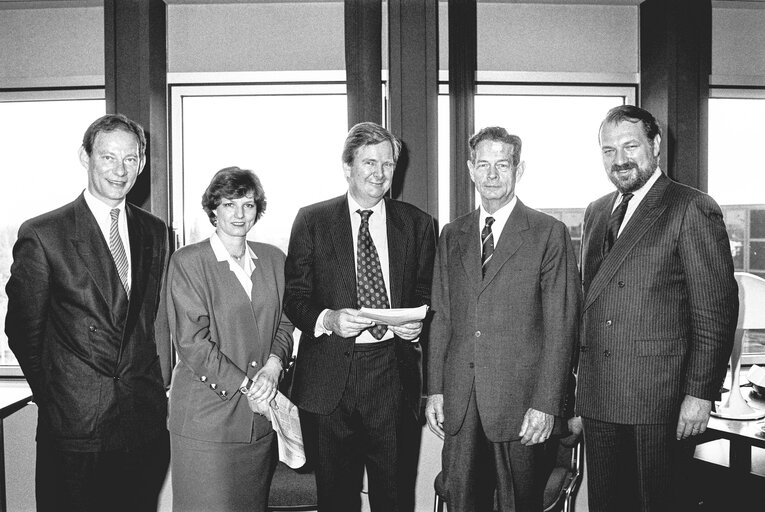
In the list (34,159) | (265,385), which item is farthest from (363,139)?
(34,159)

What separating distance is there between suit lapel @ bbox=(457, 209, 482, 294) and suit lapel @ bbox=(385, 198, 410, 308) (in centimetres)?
24

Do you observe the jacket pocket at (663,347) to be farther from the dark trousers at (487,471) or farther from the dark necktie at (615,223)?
the dark trousers at (487,471)

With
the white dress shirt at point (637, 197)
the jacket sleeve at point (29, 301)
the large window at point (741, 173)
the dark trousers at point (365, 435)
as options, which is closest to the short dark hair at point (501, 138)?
the white dress shirt at point (637, 197)

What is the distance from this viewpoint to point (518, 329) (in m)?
1.91

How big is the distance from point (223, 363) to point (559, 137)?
276 cm

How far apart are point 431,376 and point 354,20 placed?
1927 mm

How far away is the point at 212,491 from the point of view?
82.8 inches

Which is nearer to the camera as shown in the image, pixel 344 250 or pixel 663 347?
pixel 663 347

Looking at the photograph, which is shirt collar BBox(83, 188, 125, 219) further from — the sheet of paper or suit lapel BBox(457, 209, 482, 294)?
suit lapel BBox(457, 209, 482, 294)

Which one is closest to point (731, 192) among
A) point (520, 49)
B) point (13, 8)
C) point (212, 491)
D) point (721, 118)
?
point (721, 118)

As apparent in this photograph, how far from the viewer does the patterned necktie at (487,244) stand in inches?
78.5

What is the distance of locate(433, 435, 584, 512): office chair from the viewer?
7.36 feet

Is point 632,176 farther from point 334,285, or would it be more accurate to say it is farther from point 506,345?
point 334,285

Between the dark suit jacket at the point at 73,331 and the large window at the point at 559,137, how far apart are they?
102 inches
